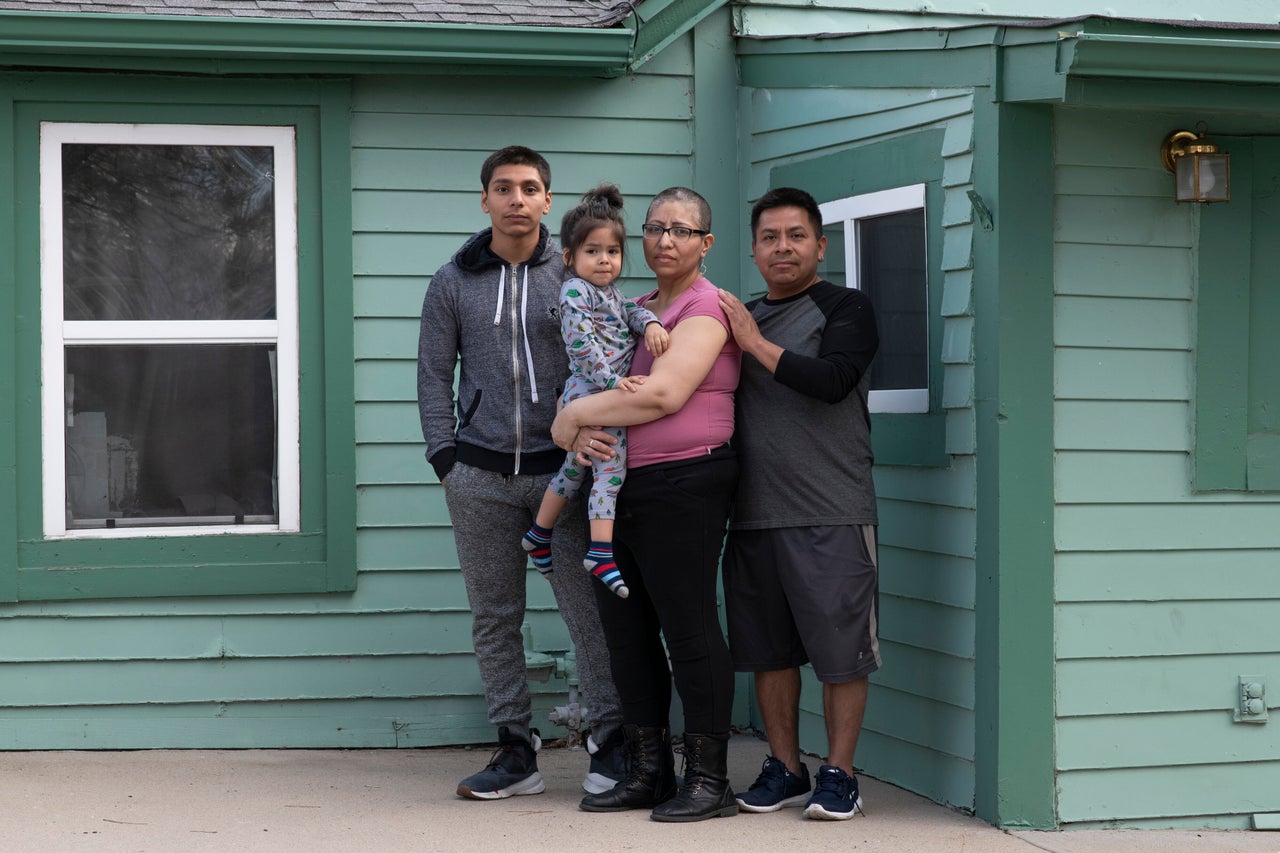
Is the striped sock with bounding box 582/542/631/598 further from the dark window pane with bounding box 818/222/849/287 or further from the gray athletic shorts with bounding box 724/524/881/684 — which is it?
the dark window pane with bounding box 818/222/849/287

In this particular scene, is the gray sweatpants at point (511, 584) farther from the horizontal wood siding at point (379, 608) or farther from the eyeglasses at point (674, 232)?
the horizontal wood siding at point (379, 608)

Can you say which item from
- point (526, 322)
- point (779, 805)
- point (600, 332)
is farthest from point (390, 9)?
point (779, 805)

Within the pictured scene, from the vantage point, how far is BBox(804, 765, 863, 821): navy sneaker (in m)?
4.07

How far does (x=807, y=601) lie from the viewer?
13.3 ft

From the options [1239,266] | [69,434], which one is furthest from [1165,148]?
[69,434]

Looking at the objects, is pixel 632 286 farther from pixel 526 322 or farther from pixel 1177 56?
pixel 1177 56

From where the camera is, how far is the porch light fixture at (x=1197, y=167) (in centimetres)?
411

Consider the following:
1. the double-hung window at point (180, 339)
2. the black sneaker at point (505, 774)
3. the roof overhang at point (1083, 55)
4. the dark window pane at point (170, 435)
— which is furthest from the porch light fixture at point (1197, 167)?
the dark window pane at point (170, 435)

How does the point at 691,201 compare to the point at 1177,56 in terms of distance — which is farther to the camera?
the point at 691,201

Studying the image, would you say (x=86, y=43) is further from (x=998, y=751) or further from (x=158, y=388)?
(x=998, y=751)

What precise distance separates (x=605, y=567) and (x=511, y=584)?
1.61 ft

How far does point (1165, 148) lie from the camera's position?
4176 millimetres

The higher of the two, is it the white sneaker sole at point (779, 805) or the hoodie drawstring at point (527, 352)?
the hoodie drawstring at point (527, 352)

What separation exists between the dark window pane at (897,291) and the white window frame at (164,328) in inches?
80.3
